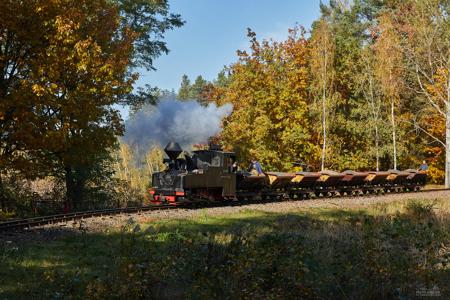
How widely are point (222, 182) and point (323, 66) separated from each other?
1820cm

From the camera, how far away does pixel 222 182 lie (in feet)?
67.0

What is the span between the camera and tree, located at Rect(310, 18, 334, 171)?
114 ft

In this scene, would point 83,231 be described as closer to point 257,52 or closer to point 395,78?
point 257,52

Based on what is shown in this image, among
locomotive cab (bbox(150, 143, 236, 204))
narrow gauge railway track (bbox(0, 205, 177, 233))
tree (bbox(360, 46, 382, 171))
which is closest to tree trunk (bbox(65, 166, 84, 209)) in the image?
locomotive cab (bbox(150, 143, 236, 204))

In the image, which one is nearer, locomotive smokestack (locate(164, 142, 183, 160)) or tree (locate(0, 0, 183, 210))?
tree (locate(0, 0, 183, 210))

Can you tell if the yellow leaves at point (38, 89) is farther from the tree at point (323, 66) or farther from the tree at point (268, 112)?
the tree at point (323, 66)

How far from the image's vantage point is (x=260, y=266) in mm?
7648

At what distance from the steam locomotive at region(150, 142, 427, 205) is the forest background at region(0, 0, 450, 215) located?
9.58ft

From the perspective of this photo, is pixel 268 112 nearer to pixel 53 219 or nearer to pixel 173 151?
pixel 173 151

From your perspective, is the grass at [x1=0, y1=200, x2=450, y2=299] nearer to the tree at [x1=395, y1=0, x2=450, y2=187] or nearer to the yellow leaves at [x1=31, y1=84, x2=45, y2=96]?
the yellow leaves at [x1=31, y1=84, x2=45, y2=96]

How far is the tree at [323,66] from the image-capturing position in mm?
34869

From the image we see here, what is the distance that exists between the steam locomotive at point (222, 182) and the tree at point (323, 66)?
7828 millimetres

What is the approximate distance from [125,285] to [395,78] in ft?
108

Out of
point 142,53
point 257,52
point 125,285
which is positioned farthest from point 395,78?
point 125,285
